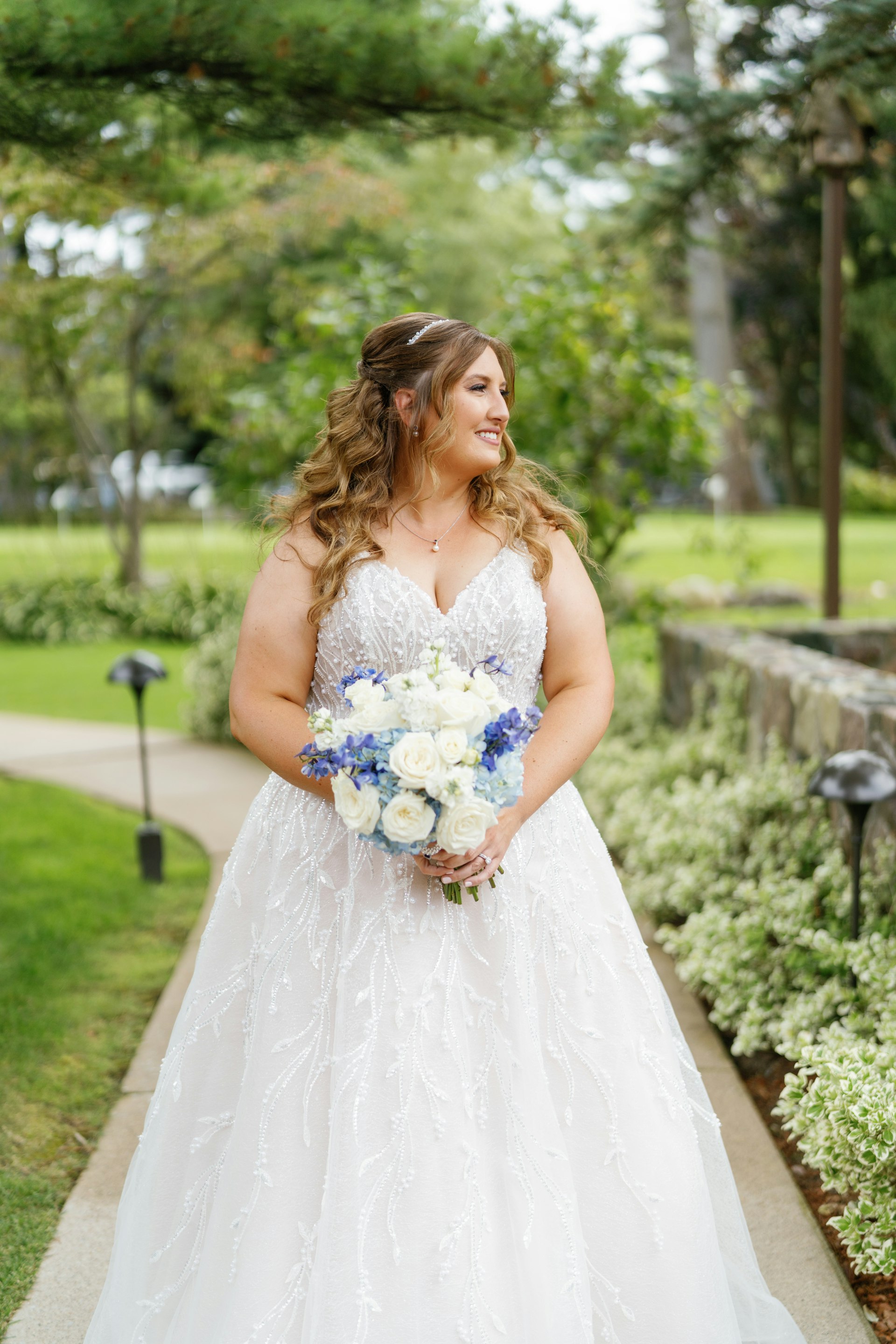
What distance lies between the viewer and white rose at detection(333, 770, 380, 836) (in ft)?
6.67

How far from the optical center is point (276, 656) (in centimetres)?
248

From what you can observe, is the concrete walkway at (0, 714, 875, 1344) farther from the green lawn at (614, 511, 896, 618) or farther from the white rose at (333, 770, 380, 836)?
the green lawn at (614, 511, 896, 618)

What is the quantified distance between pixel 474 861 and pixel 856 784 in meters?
1.80

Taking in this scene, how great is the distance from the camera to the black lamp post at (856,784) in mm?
3570

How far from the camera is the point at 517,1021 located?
236 cm

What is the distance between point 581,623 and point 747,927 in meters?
2.08

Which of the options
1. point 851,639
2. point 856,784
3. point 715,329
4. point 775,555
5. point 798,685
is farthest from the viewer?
point 715,329

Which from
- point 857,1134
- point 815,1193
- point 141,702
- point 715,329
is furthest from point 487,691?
point 715,329

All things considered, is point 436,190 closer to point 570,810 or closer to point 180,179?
point 180,179

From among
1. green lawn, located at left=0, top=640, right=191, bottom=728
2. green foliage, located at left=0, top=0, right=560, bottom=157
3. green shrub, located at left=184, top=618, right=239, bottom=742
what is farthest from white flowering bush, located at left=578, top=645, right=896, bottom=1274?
green lawn, located at left=0, top=640, right=191, bottom=728

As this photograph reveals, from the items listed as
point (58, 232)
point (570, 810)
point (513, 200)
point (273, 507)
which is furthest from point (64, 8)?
point (513, 200)

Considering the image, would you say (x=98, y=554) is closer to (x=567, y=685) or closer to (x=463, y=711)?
(x=567, y=685)

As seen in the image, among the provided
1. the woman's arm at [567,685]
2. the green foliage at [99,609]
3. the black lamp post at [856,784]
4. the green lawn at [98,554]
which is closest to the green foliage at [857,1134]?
the black lamp post at [856,784]

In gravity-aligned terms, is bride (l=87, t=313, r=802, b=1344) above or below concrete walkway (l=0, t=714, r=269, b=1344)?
above
